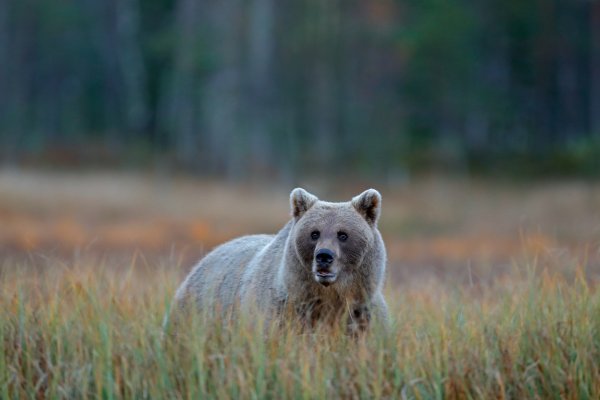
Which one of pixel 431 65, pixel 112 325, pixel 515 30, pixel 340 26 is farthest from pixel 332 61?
pixel 112 325

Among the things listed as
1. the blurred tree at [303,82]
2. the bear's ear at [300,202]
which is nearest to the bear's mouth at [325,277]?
the bear's ear at [300,202]

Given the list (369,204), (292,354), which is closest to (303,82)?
(369,204)

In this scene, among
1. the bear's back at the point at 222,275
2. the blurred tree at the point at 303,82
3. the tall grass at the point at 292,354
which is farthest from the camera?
the blurred tree at the point at 303,82

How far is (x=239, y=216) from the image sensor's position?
75.0 ft

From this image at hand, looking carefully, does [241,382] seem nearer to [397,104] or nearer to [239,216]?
[239,216]

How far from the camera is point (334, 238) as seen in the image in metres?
6.10

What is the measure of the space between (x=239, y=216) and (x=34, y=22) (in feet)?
97.1

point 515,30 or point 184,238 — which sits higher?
point 515,30

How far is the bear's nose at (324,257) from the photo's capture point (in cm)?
588

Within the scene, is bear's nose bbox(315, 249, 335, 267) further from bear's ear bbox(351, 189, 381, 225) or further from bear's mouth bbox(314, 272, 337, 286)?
bear's ear bbox(351, 189, 381, 225)

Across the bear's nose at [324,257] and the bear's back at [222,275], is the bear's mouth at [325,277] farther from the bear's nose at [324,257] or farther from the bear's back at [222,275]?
the bear's back at [222,275]

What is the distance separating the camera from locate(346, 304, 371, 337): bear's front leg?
238 inches

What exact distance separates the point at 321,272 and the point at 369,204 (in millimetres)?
884

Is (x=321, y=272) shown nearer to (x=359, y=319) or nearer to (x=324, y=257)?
(x=324, y=257)
